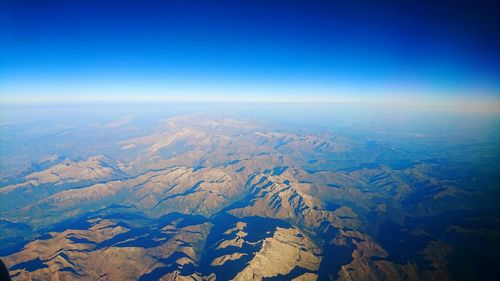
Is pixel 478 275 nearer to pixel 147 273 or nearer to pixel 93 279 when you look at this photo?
pixel 147 273

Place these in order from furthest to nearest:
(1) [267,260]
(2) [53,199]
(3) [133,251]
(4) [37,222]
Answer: (2) [53,199] → (4) [37,222] → (3) [133,251] → (1) [267,260]

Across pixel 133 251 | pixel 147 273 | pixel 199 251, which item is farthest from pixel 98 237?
pixel 199 251

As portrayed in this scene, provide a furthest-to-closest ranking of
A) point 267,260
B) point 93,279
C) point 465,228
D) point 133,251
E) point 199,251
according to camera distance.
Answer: point 465,228 < point 199,251 < point 133,251 < point 267,260 < point 93,279

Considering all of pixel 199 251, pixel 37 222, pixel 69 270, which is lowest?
pixel 37 222

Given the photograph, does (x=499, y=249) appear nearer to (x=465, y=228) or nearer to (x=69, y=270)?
(x=465, y=228)

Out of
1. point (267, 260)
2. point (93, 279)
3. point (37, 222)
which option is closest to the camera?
point (93, 279)

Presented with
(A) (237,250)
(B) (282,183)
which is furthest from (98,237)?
(B) (282,183)

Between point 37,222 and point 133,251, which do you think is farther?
point 37,222

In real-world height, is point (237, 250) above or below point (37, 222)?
above

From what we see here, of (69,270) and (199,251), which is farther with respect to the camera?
(199,251)
